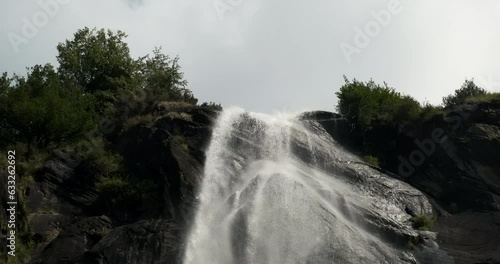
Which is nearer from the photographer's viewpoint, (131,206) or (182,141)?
(131,206)

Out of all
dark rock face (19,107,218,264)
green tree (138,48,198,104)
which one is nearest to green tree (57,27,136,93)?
green tree (138,48,198,104)

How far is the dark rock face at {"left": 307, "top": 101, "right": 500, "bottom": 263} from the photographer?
834 inches

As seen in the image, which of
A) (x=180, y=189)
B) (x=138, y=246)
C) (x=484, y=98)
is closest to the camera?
(x=138, y=246)

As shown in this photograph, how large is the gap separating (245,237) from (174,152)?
5.51 metres

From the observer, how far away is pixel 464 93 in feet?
102

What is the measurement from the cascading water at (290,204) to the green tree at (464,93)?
8304 millimetres

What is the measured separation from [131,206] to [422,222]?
37.2ft

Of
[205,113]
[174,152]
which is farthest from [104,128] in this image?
[174,152]

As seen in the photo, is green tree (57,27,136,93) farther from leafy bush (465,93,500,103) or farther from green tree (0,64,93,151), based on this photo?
leafy bush (465,93,500,103)

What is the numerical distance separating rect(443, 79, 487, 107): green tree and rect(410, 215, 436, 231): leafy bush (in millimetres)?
10635

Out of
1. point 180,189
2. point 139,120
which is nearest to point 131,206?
point 180,189

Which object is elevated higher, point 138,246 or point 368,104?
point 368,104

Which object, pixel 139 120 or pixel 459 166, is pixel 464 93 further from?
pixel 139 120

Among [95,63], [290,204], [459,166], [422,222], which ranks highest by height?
[95,63]
